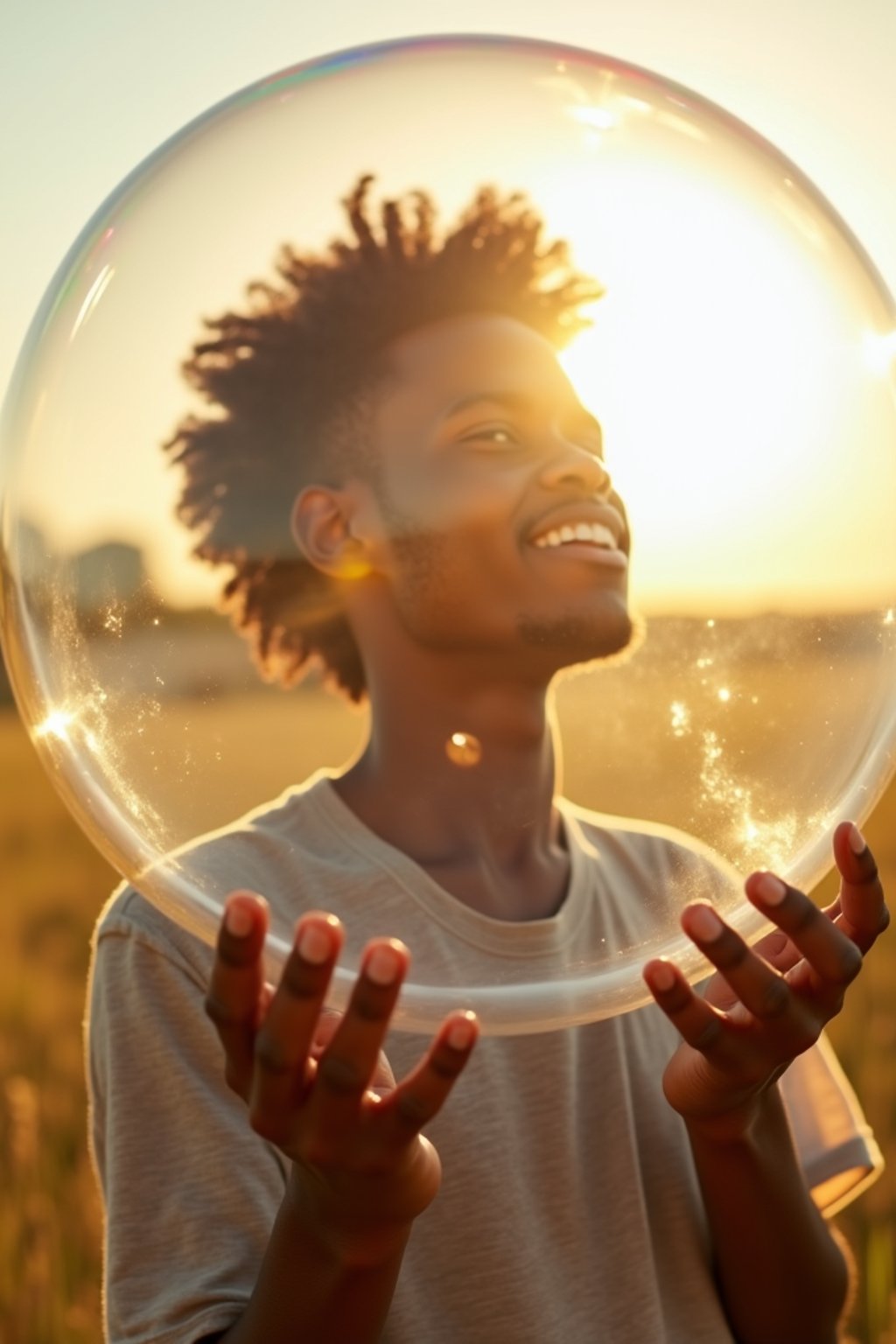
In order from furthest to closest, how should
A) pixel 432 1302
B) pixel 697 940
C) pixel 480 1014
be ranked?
1. pixel 432 1302
2. pixel 480 1014
3. pixel 697 940

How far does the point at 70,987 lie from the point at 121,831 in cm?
510

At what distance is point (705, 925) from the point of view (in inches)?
58.8

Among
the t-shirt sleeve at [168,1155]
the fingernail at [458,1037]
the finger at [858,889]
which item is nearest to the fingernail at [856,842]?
the finger at [858,889]

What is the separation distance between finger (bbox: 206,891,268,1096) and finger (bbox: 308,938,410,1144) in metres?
0.07

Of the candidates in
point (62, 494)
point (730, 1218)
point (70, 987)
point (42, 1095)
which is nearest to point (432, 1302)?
point (730, 1218)

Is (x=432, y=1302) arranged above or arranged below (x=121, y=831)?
below

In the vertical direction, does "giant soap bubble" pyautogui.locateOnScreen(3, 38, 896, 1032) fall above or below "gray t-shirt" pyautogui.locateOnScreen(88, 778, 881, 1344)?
above

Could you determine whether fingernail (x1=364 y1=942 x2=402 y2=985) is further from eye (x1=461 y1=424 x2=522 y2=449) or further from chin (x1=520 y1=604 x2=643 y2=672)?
eye (x1=461 y1=424 x2=522 y2=449)

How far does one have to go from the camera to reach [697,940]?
1494 millimetres

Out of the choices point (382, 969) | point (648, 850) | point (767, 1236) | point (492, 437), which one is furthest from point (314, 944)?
point (767, 1236)

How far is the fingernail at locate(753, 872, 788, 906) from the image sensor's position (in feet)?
4.99

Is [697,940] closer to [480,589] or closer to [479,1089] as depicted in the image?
[480,589]

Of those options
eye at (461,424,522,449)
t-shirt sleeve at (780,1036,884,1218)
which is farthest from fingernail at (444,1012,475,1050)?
t-shirt sleeve at (780,1036,884,1218)

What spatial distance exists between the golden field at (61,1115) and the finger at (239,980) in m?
2.32
